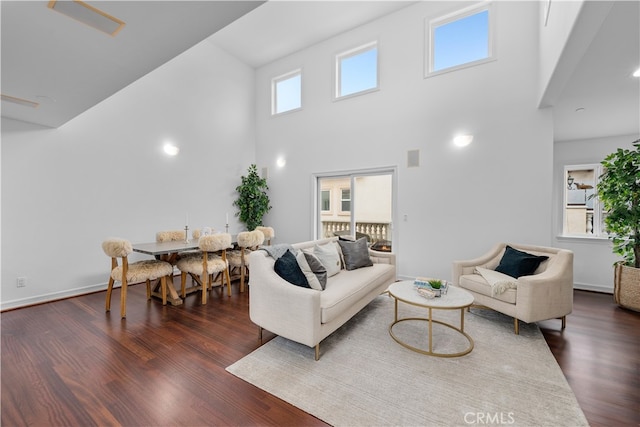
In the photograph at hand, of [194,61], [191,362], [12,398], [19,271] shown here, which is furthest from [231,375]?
[194,61]

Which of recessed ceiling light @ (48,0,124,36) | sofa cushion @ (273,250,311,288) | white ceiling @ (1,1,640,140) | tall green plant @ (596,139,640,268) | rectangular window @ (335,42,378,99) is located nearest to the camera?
recessed ceiling light @ (48,0,124,36)

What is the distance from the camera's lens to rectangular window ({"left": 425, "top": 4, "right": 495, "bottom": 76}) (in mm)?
4062

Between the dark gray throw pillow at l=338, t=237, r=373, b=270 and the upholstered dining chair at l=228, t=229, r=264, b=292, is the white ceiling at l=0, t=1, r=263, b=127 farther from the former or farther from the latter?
the dark gray throw pillow at l=338, t=237, r=373, b=270

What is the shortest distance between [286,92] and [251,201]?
2789mm

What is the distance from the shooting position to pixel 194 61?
524 centimetres

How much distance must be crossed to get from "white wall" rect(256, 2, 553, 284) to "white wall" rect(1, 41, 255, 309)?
185 centimetres

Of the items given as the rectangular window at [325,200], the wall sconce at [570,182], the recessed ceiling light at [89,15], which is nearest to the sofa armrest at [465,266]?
the wall sconce at [570,182]

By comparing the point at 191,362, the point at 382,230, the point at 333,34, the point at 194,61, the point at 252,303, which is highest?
the point at 333,34

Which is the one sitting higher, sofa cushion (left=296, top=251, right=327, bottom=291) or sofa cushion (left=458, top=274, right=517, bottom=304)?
sofa cushion (left=296, top=251, right=327, bottom=291)

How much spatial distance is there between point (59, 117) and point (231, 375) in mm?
3733

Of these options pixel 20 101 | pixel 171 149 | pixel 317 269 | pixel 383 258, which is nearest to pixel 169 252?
pixel 317 269

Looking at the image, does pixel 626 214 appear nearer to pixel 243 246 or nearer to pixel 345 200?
pixel 345 200

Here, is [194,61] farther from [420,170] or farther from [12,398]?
[12,398]

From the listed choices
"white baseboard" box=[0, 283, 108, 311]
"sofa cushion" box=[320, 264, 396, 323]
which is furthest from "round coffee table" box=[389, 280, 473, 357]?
"white baseboard" box=[0, 283, 108, 311]
